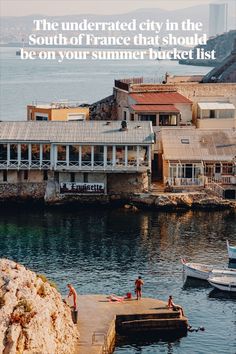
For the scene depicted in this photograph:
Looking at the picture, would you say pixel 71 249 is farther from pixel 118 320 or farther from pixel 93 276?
pixel 118 320

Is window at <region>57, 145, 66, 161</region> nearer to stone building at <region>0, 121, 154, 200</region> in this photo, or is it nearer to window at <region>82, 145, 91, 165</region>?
stone building at <region>0, 121, 154, 200</region>

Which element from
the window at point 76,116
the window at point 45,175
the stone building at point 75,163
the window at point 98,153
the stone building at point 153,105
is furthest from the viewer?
the window at point 76,116

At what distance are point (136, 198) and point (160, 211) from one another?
254cm

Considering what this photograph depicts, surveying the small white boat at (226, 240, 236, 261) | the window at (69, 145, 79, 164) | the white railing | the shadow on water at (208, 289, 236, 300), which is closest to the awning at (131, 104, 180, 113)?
the white railing

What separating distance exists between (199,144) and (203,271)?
28.8 metres

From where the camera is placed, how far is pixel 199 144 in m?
83.4

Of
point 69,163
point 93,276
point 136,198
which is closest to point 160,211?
point 136,198

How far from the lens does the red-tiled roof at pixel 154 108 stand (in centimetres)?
9032

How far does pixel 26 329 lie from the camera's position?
120 ft

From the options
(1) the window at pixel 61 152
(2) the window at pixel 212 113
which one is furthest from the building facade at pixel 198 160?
(1) the window at pixel 61 152

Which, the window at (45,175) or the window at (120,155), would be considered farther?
the window at (45,175)

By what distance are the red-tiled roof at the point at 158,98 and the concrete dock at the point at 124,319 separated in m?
46.2

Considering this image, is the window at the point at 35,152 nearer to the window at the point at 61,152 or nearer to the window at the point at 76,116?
the window at the point at 61,152

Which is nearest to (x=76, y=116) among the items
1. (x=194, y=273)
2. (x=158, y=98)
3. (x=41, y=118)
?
(x=41, y=118)
